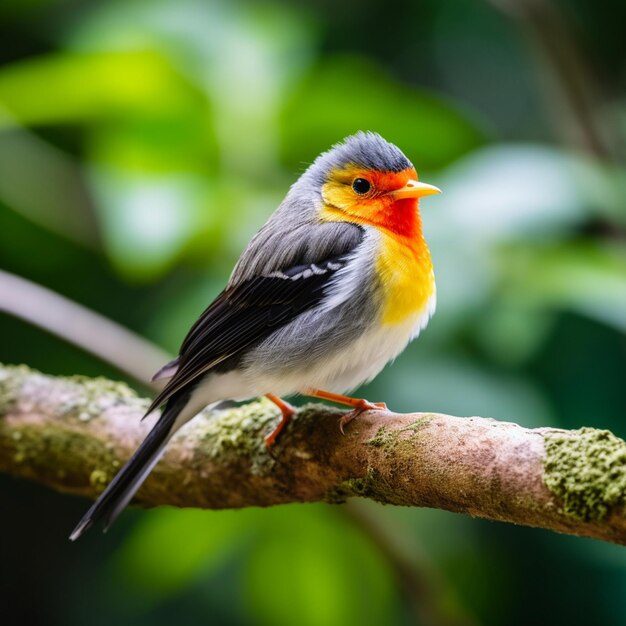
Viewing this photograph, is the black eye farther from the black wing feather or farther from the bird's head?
the black wing feather

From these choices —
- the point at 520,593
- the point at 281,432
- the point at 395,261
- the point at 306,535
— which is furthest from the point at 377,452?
the point at 520,593

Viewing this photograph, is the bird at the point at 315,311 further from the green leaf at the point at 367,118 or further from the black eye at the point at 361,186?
the green leaf at the point at 367,118

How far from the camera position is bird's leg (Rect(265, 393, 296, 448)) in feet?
8.38

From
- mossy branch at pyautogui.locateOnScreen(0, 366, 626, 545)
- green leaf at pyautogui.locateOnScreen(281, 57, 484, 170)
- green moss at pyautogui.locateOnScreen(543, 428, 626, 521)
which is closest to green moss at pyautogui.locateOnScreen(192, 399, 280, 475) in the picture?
mossy branch at pyautogui.locateOnScreen(0, 366, 626, 545)

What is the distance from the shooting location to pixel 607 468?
1.65m

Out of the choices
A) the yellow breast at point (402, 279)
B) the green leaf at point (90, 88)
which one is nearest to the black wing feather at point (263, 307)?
the yellow breast at point (402, 279)

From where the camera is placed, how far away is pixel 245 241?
3588mm

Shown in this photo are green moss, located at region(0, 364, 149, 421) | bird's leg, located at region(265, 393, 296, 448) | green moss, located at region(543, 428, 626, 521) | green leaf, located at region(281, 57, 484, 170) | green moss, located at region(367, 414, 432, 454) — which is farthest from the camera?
green leaf, located at region(281, 57, 484, 170)

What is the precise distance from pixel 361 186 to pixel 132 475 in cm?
115

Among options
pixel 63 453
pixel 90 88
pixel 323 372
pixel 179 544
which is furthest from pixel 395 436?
pixel 90 88

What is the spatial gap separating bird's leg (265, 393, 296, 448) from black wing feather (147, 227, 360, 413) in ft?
0.63

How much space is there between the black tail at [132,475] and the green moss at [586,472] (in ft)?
3.95

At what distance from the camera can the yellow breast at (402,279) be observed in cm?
257

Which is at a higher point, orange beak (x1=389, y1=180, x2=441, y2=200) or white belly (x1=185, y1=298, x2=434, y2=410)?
orange beak (x1=389, y1=180, x2=441, y2=200)
